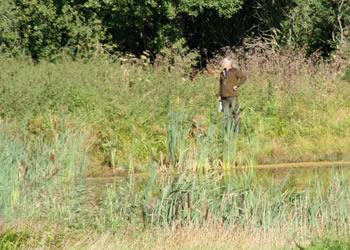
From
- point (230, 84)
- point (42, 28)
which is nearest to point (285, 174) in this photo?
point (230, 84)

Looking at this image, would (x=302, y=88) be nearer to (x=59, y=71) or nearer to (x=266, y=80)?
(x=266, y=80)

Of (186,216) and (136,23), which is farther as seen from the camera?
(136,23)

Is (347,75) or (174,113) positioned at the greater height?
(347,75)

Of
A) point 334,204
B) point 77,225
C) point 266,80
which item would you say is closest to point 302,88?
point 266,80

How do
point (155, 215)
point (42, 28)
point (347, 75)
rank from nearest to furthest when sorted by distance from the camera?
1. point (155, 215)
2. point (347, 75)
3. point (42, 28)

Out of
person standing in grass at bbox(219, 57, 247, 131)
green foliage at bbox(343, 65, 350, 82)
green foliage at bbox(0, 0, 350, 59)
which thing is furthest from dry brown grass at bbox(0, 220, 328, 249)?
green foliage at bbox(0, 0, 350, 59)

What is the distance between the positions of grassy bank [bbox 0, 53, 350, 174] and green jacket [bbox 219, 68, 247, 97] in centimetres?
63

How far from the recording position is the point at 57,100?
14.5m

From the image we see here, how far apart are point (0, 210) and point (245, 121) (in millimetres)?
7747

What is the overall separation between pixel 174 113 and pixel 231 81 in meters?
2.17

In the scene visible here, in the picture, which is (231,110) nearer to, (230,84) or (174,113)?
(230,84)

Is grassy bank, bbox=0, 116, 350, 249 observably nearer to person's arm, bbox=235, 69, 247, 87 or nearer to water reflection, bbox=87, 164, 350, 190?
water reflection, bbox=87, 164, 350, 190

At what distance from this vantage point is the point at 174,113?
1246 cm

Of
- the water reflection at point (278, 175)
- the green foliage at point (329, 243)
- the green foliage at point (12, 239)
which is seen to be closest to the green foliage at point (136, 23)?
the water reflection at point (278, 175)
